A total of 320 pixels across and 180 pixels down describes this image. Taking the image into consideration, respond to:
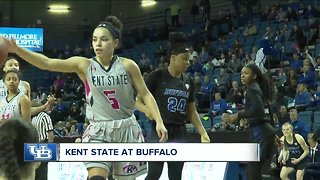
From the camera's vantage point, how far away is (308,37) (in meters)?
18.6

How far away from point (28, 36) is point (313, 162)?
17.7 metres

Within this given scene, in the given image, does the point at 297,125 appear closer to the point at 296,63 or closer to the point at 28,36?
the point at 296,63

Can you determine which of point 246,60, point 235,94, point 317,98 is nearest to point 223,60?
point 246,60

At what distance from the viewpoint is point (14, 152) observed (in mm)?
2186

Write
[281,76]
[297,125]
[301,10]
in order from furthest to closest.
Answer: [301,10], [281,76], [297,125]

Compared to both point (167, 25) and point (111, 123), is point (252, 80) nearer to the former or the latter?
point (111, 123)

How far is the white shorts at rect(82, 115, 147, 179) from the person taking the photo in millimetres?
5168

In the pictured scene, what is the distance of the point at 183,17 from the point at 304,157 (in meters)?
19.4

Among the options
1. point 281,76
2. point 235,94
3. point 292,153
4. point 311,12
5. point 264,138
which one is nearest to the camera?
point 264,138

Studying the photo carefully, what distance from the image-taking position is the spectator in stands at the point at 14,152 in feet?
7.13

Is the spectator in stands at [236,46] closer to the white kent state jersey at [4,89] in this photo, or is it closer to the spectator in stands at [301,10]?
the spectator in stands at [301,10]

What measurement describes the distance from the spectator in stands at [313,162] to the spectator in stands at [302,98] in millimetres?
2168

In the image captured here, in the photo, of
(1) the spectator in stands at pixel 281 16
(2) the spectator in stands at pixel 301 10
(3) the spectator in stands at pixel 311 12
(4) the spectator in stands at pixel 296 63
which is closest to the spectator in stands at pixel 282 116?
(4) the spectator in stands at pixel 296 63

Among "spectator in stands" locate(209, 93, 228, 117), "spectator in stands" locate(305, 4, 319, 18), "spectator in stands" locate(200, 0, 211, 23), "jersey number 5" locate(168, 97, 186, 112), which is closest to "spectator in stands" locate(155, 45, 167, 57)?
"spectator in stands" locate(200, 0, 211, 23)
